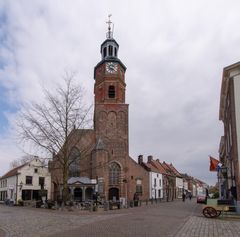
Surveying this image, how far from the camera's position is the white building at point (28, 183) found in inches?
1998

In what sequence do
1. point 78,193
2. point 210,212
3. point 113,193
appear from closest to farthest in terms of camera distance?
1. point 210,212
2. point 78,193
3. point 113,193

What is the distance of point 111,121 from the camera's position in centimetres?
5094

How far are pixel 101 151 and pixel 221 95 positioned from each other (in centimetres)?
2249

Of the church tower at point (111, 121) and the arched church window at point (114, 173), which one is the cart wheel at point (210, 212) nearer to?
the church tower at point (111, 121)

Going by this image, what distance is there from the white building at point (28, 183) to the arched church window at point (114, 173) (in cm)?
1047

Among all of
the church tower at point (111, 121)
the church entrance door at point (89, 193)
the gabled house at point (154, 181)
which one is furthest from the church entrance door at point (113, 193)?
the gabled house at point (154, 181)

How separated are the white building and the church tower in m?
10.1

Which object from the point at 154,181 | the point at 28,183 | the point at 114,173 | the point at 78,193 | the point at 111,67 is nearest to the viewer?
the point at 78,193

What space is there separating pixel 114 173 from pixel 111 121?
7918 mm

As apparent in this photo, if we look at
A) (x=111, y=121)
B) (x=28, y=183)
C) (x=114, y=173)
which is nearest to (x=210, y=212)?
(x=114, y=173)

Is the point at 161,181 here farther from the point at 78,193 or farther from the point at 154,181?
the point at 78,193

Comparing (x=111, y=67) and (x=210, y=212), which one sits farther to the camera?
(x=111, y=67)

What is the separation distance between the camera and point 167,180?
241ft

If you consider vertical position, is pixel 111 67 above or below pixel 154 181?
above
